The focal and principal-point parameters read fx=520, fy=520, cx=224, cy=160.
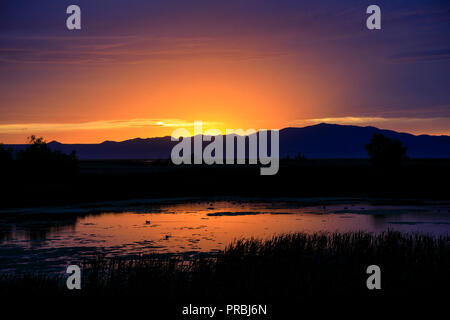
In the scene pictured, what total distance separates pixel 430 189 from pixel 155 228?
135 feet

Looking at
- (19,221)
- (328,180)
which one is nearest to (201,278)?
(19,221)

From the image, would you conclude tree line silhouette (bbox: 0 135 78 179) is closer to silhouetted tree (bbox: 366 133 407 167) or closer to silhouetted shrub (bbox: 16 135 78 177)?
silhouetted shrub (bbox: 16 135 78 177)

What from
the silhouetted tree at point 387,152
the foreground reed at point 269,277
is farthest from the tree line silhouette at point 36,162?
the silhouetted tree at point 387,152

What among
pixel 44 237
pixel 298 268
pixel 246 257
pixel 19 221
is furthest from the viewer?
pixel 19 221

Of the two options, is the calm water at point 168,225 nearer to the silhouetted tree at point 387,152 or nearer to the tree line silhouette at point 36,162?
the tree line silhouette at point 36,162

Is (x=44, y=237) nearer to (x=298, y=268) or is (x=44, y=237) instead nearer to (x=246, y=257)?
(x=246, y=257)

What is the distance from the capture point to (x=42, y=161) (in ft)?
189

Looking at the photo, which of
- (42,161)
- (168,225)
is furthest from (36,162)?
(168,225)

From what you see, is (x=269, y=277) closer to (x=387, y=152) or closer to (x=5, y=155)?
(x=5, y=155)

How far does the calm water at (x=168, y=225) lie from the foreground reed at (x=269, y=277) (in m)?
4.57

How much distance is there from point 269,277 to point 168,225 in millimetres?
16151

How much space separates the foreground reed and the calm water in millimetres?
4569

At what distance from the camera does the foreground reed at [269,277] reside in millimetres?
15375
